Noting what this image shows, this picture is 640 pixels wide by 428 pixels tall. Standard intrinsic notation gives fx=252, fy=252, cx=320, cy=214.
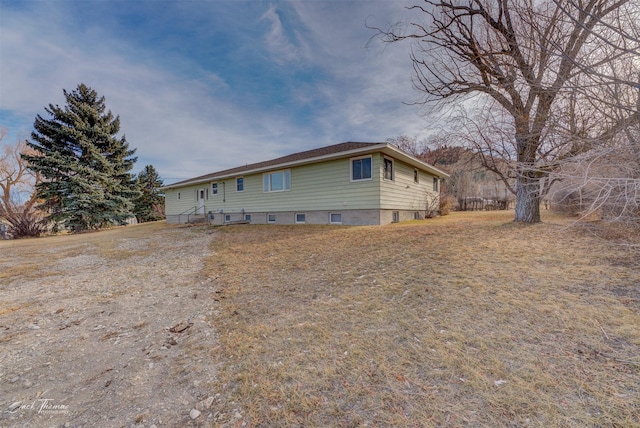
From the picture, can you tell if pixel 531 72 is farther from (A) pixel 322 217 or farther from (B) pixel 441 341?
(A) pixel 322 217

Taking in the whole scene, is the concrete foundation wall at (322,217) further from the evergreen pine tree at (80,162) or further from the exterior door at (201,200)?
the evergreen pine tree at (80,162)

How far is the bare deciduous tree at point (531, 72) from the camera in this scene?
328cm

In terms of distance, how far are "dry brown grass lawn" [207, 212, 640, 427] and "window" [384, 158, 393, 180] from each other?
6265mm

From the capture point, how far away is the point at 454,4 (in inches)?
269

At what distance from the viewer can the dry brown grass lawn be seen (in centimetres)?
176

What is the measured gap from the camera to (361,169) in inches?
429

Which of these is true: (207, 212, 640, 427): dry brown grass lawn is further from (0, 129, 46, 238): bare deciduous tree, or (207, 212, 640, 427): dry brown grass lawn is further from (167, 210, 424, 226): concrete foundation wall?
(0, 129, 46, 238): bare deciduous tree

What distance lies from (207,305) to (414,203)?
12.4 metres

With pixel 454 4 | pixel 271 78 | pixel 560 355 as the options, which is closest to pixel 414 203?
pixel 454 4

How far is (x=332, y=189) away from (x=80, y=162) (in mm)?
19329

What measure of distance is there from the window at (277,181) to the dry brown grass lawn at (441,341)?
871cm

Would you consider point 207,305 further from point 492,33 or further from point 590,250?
point 492,33

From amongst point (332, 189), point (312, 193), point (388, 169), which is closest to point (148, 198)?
point (312, 193)

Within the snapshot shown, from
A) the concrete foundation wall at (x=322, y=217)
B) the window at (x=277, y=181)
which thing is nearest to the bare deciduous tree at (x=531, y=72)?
the concrete foundation wall at (x=322, y=217)
